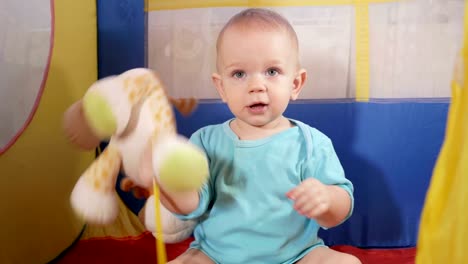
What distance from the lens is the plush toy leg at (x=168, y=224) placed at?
772mm

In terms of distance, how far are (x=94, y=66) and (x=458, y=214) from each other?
3.13ft

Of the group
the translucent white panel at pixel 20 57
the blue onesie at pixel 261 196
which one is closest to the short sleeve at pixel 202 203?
the blue onesie at pixel 261 196

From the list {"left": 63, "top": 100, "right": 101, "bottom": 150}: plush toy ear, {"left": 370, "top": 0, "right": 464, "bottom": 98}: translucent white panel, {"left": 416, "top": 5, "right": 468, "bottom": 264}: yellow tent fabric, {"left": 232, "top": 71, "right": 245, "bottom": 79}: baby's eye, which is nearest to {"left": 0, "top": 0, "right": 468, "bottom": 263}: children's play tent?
{"left": 370, "top": 0, "right": 464, "bottom": 98}: translucent white panel

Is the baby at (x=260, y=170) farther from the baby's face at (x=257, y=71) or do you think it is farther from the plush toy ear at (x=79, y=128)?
the plush toy ear at (x=79, y=128)

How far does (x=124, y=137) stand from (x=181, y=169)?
151mm

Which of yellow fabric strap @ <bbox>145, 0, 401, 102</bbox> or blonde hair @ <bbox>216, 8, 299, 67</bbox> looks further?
yellow fabric strap @ <bbox>145, 0, 401, 102</bbox>

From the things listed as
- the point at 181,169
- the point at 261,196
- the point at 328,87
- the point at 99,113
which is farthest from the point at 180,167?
the point at 328,87

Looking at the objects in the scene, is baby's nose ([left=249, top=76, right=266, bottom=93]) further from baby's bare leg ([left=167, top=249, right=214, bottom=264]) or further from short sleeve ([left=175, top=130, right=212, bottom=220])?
baby's bare leg ([left=167, top=249, right=214, bottom=264])

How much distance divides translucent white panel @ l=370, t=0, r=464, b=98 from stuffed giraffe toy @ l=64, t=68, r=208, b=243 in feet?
1.98

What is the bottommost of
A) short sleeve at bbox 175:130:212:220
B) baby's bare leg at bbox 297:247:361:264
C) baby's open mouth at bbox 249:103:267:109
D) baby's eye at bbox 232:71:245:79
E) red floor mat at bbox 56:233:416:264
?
red floor mat at bbox 56:233:416:264

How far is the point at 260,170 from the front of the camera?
79cm

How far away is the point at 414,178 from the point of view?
3.70 feet

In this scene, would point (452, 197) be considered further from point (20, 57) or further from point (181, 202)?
point (20, 57)

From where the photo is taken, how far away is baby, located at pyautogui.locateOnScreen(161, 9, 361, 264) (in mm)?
750
